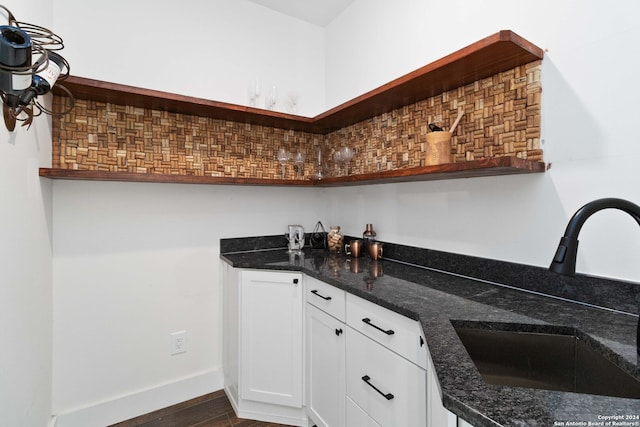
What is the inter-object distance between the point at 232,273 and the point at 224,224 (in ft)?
1.33

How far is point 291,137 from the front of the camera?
2.47 metres

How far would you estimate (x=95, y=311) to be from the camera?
5.97 feet

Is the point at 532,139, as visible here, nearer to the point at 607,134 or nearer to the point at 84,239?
the point at 607,134

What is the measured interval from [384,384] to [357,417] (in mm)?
287

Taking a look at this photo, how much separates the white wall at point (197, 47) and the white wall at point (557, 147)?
0.94 meters

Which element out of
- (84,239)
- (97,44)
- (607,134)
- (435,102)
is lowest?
(84,239)

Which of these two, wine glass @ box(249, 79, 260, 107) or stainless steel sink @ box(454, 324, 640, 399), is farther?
wine glass @ box(249, 79, 260, 107)

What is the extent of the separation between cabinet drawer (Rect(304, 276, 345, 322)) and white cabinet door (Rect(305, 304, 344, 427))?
0.03 m

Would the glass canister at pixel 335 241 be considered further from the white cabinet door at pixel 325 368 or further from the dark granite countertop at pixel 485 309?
the white cabinet door at pixel 325 368

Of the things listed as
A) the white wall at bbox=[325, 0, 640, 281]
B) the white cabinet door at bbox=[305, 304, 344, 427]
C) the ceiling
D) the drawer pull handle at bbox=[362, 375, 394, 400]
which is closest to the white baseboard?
the white cabinet door at bbox=[305, 304, 344, 427]

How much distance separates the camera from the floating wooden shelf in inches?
48.4

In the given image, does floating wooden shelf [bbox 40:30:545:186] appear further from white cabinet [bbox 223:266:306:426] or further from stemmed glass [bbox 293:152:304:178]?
white cabinet [bbox 223:266:306:426]

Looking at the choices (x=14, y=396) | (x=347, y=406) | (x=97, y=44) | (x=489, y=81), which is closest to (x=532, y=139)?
(x=489, y=81)

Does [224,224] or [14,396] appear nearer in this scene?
[14,396]
